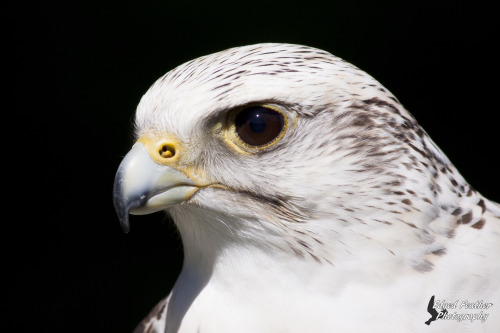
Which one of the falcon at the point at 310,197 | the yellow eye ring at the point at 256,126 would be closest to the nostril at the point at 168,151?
→ the falcon at the point at 310,197

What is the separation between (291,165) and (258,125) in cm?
13

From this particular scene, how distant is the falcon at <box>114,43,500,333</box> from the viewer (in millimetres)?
1782

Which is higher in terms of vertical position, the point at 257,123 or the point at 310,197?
the point at 257,123

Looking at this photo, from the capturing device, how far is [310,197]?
1.79 m

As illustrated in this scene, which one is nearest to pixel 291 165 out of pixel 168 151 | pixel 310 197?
pixel 310 197

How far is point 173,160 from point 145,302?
2484mm

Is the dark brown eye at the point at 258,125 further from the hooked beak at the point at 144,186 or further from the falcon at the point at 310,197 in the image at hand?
the hooked beak at the point at 144,186

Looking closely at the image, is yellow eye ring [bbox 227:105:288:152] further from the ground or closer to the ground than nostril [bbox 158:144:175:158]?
further from the ground

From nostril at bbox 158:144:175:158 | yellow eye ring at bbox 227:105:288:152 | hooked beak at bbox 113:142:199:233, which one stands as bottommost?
hooked beak at bbox 113:142:199:233

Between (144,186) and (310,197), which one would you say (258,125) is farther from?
(144,186)

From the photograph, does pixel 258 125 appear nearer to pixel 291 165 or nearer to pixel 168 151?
pixel 291 165

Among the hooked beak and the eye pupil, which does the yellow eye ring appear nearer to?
the eye pupil

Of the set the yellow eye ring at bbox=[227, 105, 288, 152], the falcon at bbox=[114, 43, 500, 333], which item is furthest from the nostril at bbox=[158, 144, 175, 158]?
the yellow eye ring at bbox=[227, 105, 288, 152]

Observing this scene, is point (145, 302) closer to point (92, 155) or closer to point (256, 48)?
point (92, 155)
